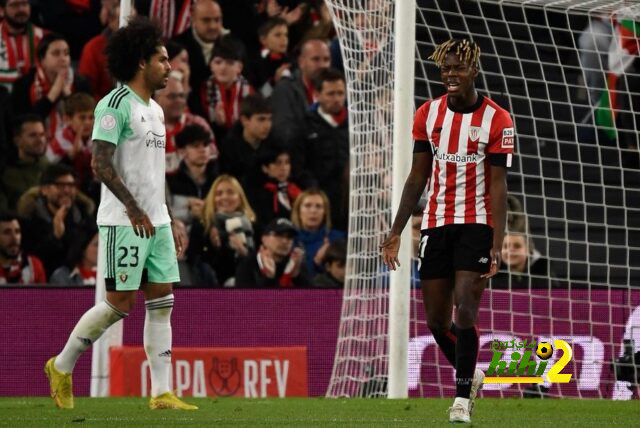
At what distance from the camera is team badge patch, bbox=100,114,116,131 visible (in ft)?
23.6

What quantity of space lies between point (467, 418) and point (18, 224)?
650 cm

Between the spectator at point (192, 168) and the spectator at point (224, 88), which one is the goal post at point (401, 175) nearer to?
the spectator at point (192, 168)

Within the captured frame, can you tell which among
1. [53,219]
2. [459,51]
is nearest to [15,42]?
[53,219]

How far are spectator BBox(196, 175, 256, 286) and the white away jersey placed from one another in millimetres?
4778

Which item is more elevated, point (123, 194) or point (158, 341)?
point (123, 194)

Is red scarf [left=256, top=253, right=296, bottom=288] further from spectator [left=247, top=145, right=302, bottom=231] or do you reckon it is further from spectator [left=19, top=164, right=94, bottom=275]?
spectator [left=19, top=164, right=94, bottom=275]

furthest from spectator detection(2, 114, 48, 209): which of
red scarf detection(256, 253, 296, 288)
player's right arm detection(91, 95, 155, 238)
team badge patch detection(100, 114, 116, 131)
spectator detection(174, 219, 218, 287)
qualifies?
team badge patch detection(100, 114, 116, 131)

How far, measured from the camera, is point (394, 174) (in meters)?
9.57

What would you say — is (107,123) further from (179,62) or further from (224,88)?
(224,88)

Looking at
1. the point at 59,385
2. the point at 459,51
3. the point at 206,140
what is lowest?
the point at 59,385

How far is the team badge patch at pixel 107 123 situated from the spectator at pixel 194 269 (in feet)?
16.4

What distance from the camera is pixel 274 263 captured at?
12.1 m

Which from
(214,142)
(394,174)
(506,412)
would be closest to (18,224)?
(214,142)

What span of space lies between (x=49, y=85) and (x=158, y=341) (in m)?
6.09
